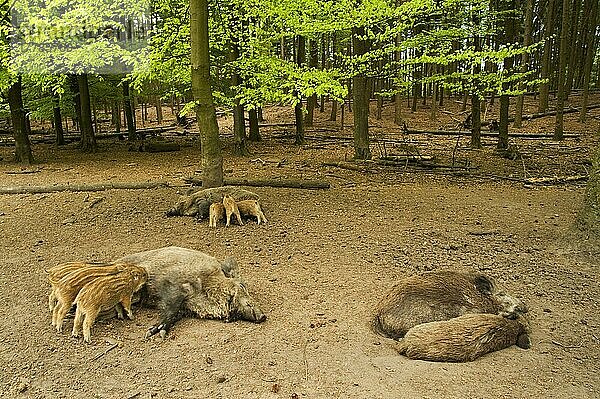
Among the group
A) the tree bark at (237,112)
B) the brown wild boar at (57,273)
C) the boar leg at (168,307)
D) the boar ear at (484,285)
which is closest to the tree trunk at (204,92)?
the tree bark at (237,112)

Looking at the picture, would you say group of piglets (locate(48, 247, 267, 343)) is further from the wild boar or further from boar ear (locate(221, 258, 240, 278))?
the wild boar

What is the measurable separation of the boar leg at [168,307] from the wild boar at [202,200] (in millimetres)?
3679

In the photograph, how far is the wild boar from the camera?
8.42 meters

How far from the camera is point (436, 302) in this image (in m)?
4.52

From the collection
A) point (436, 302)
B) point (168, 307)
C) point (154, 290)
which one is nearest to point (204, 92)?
point (154, 290)

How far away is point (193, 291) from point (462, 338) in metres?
2.58

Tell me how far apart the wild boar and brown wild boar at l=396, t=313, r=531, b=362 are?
16.5ft

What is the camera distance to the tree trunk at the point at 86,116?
1612 centimetres

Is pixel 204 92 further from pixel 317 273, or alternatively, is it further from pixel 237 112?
pixel 237 112

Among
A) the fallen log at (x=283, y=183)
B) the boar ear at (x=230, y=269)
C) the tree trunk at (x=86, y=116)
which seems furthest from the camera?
the tree trunk at (x=86, y=116)

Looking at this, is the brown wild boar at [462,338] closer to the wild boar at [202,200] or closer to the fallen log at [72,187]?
the wild boar at [202,200]

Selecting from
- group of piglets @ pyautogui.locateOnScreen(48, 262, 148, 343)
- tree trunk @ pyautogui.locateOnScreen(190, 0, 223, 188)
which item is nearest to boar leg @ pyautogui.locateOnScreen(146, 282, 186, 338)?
group of piglets @ pyautogui.locateOnScreen(48, 262, 148, 343)

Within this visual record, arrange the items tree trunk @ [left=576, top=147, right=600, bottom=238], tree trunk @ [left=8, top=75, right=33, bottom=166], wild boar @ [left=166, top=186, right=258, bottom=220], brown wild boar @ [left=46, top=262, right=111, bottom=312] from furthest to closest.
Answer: tree trunk @ [left=8, top=75, right=33, bottom=166], wild boar @ [left=166, top=186, right=258, bottom=220], tree trunk @ [left=576, top=147, right=600, bottom=238], brown wild boar @ [left=46, top=262, right=111, bottom=312]

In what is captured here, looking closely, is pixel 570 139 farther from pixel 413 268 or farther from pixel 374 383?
Result: pixel 374 383
